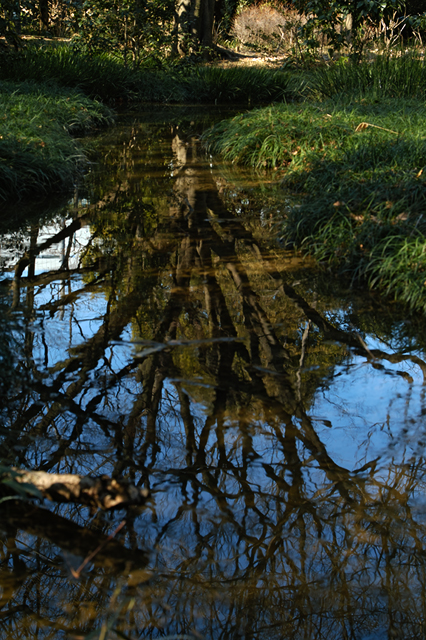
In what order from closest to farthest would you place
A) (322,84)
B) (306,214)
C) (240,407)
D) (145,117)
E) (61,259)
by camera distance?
(240,407)
(61,259)
(306,214)
(322,84)
(145,117)

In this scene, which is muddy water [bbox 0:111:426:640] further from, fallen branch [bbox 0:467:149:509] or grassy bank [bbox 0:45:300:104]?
grassy bank [bbox 0:45:300:104]

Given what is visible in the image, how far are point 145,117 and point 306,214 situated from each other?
25.4 ft

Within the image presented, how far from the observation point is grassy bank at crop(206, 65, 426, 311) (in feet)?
12.4

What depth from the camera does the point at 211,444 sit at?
7.13 ft

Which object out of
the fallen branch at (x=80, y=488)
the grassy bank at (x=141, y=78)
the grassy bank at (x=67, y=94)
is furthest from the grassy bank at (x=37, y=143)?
the fallen branch at (x=80, y=488)

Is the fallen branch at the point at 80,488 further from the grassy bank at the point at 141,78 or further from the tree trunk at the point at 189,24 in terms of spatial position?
the tree trunk at the point at 189,24

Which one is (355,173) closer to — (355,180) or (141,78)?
(355,180)

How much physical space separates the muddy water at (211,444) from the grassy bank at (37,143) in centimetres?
146

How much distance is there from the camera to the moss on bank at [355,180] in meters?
3.76

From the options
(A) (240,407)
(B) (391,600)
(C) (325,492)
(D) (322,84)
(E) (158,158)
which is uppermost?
(D) (322,84)

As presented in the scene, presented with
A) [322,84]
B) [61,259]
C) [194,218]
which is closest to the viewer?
[61,259]

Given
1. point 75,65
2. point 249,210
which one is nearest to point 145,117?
point 75,65

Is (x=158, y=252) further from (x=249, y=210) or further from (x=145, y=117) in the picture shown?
(x=145, y=117)

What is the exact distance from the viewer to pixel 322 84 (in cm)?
926
